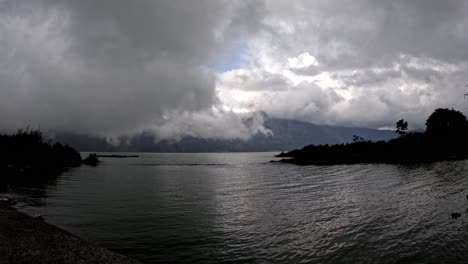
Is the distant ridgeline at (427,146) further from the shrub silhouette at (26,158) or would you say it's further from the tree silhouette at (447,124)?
the shrub silhouette at (26,158)

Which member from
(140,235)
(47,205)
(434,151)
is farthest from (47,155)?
(434,151)

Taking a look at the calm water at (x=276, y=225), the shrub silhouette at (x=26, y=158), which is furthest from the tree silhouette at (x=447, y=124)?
the shrub silhouette at (x=26, y=158)

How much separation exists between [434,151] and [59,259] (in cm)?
15083

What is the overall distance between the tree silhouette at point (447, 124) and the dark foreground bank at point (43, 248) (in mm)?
162974

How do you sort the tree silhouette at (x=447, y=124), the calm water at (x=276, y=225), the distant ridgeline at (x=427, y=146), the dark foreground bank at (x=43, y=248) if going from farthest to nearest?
the tree silhouette at (x=447, y=124), the distant ridgeline at (x=427, y=146), the calm water at (x=276, y=225), the dark foreground bank at (x=43, y=248)

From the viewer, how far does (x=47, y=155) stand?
123 m

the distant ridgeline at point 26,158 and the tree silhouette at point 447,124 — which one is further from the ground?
the tree silhouette at point 447,124

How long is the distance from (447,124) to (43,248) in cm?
17182

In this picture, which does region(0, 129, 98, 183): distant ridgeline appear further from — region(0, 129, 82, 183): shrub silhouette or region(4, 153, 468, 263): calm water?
region(4, 153, 468, 263): calm water

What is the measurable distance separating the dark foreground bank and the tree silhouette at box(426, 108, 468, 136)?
163 meters

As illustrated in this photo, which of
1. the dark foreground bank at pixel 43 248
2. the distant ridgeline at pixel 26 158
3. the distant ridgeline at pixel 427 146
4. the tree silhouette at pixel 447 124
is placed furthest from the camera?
the tree silhouette at pixel 447 124

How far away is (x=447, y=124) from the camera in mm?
148250

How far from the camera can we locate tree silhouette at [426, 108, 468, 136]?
145375 millimetres

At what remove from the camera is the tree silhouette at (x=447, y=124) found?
145 metres
